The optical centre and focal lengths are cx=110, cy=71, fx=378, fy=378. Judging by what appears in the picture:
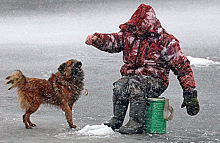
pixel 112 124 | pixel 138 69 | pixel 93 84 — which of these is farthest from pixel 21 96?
pixel 93 84

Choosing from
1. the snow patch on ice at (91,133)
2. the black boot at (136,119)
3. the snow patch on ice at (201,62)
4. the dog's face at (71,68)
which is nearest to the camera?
the snow patch on ice at (91,133)

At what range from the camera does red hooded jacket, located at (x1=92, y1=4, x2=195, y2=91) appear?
474 cm

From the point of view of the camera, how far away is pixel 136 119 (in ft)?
15.3

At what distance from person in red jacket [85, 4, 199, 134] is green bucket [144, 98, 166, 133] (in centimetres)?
9

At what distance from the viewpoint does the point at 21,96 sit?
481cm

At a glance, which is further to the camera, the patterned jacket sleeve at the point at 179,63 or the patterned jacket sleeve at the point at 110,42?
the patterned jacket sleeve at the point at 110,42

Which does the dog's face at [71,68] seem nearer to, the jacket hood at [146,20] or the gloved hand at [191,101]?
the jacket hood at [146,20]

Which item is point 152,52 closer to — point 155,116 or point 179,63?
point 179,63

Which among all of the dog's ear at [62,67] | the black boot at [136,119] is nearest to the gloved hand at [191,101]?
the black boot at [136,119]

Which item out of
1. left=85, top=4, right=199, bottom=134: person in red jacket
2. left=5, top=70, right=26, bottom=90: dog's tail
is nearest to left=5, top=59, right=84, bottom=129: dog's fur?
left=5, top=70, right=26, bottom=90: dog's tail

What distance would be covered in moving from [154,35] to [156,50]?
8.0 inches

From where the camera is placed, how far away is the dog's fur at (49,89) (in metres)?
4.78

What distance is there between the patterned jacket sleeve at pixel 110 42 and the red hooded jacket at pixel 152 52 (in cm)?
1

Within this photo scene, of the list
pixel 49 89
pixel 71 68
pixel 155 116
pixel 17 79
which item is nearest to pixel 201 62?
pixel 155 116
